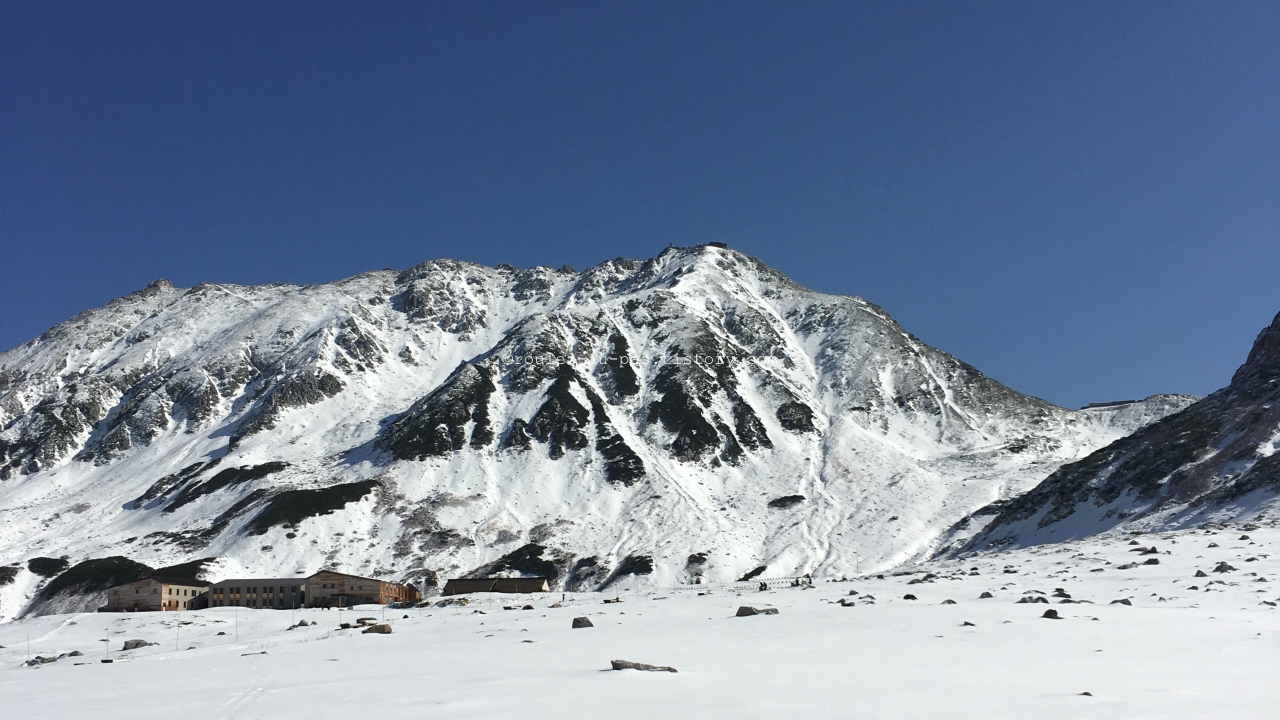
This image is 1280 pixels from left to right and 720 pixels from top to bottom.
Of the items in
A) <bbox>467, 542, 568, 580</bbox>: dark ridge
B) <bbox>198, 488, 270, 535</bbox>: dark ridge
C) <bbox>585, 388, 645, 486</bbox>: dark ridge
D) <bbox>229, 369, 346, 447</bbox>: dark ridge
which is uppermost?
<bbox>229, 369, 346, 447</bbox>: dark ridge

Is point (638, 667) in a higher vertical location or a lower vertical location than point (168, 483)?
lower

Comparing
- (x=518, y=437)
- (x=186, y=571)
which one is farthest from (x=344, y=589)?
(x=518, y=437)

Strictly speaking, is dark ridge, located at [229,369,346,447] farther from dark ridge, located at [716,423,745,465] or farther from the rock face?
the rock face

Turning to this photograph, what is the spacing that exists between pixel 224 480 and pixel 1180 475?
464 ft

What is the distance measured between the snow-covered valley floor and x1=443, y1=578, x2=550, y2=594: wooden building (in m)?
68.0

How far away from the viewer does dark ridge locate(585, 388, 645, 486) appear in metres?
144

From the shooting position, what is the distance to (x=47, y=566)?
398 ft

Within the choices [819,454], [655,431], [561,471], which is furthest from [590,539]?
[819,454]

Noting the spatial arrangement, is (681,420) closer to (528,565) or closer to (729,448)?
(729,448)

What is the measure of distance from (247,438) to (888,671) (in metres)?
176

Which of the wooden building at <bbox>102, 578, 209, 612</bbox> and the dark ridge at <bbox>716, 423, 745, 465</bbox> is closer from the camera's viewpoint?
the wooden building at <bbox>102, 578, 209, 612</bbox>

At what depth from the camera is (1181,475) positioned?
7694cm

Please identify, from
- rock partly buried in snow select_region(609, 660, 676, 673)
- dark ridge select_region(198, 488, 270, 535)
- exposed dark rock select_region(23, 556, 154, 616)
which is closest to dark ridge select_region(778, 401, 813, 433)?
dark ridge select_region(198, 488, 270, 535)

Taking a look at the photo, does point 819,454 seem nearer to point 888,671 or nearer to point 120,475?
point 120,475
